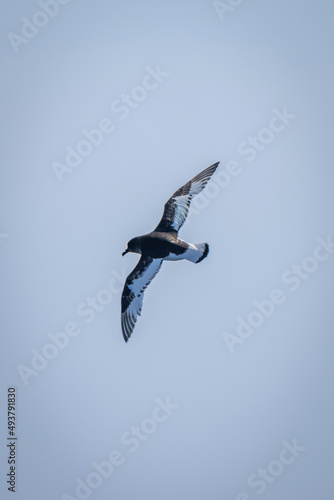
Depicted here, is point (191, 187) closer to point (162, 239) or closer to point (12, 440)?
point (162, 239)

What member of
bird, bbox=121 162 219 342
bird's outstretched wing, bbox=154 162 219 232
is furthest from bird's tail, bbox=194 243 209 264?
bird's outstretched wing, bbox=154 162 219 232

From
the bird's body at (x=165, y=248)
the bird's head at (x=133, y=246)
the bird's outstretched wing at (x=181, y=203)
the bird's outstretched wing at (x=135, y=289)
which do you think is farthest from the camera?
the bird's outstretched wing at (x=181, y=203)

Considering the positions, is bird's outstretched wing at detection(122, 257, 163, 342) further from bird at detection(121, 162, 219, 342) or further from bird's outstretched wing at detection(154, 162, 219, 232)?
bird's outstretched wing at detection(154, 162, 219, 232)

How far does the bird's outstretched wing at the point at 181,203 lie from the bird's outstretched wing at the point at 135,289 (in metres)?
1.19

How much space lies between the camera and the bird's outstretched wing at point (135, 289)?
1101 inches

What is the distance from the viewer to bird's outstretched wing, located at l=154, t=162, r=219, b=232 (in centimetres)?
2845

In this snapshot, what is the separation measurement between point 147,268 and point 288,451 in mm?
15996

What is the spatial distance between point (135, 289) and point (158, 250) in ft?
5.86

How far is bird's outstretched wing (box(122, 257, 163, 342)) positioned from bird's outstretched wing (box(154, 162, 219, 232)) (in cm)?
119

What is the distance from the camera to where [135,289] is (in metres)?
28.5

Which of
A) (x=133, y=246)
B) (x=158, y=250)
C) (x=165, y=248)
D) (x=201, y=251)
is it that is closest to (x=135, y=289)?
(x=133, y=246)

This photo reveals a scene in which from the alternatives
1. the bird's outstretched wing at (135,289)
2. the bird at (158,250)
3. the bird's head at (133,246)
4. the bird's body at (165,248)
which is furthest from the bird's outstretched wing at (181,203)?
the bird's outstretched wing at (135,289)

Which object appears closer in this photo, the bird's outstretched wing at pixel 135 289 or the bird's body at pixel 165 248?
the bird's body at pixel 165 248

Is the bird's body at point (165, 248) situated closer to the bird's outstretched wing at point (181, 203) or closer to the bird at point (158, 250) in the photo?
the bird at point (158, 250)
